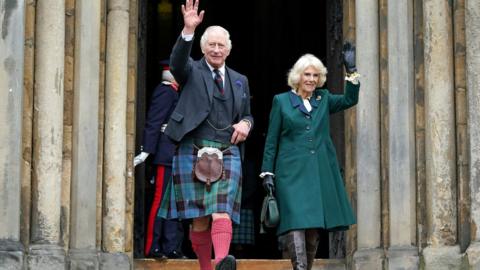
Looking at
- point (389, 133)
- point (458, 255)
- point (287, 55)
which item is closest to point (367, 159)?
point (389, 133)

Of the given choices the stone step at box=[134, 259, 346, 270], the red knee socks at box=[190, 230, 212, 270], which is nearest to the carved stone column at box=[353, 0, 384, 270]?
the stone step at box=[134, 259, 346, 270]

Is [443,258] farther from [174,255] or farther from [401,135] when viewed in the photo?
[174,255]

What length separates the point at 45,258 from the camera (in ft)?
39.7

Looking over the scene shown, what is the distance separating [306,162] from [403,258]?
1507 mm

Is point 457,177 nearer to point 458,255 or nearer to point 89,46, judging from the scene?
point 458,255

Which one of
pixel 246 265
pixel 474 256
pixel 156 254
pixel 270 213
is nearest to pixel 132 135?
pixel 156 254

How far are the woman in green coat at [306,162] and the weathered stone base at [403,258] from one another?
113 centimetres

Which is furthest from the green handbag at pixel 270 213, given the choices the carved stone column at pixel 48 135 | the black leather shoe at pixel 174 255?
the black leather shoe at pixel 174 255

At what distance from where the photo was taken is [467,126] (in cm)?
1257

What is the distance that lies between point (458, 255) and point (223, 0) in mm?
7126

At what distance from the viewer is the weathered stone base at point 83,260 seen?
12367mm

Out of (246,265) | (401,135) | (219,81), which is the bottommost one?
(246,265)

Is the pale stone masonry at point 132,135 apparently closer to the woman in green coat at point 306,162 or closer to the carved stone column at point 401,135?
the carved stone column at point 401,135

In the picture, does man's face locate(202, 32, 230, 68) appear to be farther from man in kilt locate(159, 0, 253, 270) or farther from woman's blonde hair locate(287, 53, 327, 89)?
woman's blonde hair locate(287, 53, 327, 89)
